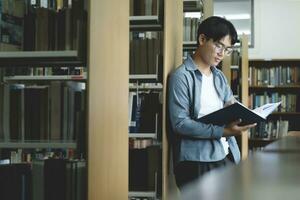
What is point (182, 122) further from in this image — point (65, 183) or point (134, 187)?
point (134, 187)

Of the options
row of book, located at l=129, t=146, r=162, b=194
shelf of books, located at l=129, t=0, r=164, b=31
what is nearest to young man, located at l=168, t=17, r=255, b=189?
shelf of books, located at l=129, t=0, r=164, b=31

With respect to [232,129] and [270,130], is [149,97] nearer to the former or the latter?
[232,129]

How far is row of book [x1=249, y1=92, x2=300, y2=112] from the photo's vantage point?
6785 mm

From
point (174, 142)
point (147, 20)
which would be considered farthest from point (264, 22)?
point (174, 142)

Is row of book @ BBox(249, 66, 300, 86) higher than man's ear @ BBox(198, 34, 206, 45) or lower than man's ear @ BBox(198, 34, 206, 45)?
higher

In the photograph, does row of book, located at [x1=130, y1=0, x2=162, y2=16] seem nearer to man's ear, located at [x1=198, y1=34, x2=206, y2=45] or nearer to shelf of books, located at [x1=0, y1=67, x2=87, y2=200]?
man's ear, located at [x1=198, y1=34, x2=206, y2=45]

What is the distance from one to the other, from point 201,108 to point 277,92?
16.9ft

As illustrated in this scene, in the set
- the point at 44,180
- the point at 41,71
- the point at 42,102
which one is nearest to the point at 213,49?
the point at 42,102

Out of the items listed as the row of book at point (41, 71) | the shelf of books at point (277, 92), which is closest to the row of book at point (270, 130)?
the shelf of books at point (277, 92)

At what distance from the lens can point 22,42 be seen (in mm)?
2055

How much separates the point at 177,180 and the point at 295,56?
217 inches

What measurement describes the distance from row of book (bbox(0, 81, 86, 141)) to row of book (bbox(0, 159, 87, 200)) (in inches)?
5.4

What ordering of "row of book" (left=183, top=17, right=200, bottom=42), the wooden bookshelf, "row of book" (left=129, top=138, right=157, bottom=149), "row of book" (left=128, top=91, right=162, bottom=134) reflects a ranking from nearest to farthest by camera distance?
the wooden bookshelf → "row of book" (left=128, top=91, right=162, bottom=134) → "row of book" (left=129, top=138, right=157, bottom=149) → "row of book" (left=183, top=17, right=200, bottom=42)

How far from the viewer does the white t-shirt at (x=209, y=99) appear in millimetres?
2086
